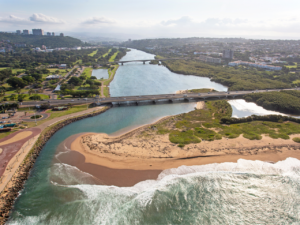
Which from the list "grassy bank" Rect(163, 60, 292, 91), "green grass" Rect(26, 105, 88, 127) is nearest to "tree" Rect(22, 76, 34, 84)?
"green grass" Rect(26, 105, 88, 127)

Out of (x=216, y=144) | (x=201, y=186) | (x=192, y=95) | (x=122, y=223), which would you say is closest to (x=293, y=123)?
(x=216, y=144)

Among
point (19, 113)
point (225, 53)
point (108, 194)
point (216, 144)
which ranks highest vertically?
point (225, 53)

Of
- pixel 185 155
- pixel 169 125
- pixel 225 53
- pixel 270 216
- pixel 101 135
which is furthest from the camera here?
pixel 225 53

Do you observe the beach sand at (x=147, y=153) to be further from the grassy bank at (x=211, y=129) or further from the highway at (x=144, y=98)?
the highway at (x=144, y=98)

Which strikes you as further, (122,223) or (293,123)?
(293,123)

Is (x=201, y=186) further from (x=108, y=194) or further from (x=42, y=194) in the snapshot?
(x=42, y=194)

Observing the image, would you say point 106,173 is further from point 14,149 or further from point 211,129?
point 211,129

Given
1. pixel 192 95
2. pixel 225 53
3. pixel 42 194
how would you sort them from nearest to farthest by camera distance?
pixel 42 194 → pixel 192 95 → pixel 225 53

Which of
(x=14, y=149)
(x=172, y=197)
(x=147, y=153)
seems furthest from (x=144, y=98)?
(x=172, y=197)

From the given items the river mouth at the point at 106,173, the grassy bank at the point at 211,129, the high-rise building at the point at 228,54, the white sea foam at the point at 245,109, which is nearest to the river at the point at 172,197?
the river mouth at the point at 106,173
